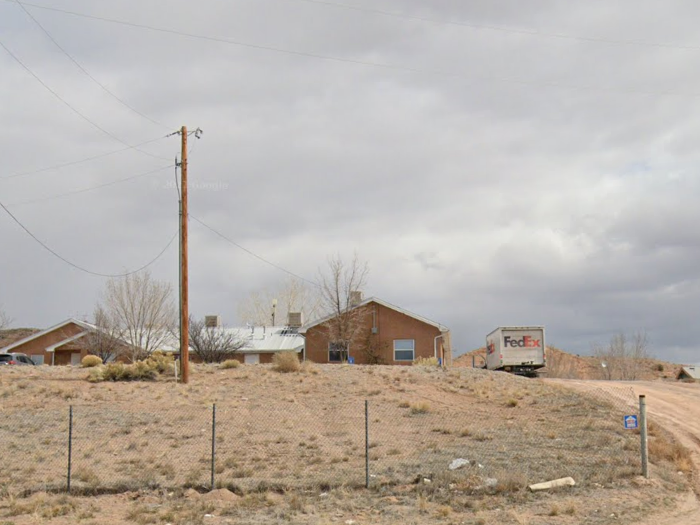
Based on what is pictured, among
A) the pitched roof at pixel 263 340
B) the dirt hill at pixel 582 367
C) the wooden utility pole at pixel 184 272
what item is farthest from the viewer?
the dirt hill at pixel 582 367

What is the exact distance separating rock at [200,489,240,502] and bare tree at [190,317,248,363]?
111 ft

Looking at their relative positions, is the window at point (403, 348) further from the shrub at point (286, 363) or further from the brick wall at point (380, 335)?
the shrub at point (286, 363)

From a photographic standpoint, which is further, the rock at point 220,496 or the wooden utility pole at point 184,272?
the wooden utility pole at point 184,272

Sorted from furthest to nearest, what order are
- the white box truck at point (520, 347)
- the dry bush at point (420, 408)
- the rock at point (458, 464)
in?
the white box truck at point (520, 347), the dry bush at point (420, 408), the rock at point (458, 464)

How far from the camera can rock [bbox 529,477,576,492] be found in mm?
15469

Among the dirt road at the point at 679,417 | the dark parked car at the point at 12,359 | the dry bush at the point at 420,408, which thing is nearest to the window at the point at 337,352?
the dark parked car at the point at 12,359

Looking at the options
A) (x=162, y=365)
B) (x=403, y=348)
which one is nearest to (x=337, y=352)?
(x=403, y=348)

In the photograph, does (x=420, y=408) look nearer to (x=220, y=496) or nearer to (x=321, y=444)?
(x=321, y=444)

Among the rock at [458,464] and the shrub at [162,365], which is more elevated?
the shrub at [162,365]

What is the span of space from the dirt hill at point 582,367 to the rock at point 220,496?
4611 centimetres

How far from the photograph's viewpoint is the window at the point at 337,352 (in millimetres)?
52250

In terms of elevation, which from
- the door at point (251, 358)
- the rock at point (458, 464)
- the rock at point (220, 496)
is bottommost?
the rock at point (220, 496)

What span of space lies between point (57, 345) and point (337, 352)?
2069cm

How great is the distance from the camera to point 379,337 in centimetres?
5284
